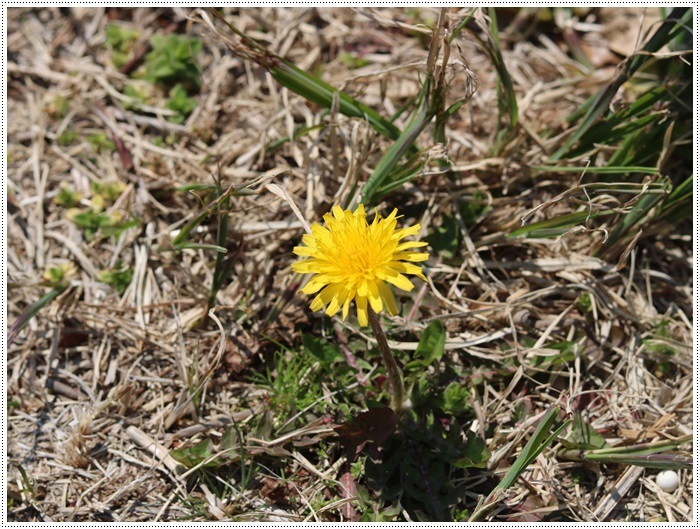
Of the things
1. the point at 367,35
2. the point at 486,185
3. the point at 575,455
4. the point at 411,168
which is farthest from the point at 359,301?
the point at 367,35

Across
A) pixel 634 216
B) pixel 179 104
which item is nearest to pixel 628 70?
pixel 634 216

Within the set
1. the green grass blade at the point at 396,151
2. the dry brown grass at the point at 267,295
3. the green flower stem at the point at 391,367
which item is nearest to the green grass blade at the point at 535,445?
the dry brown grass at the point at 267,295

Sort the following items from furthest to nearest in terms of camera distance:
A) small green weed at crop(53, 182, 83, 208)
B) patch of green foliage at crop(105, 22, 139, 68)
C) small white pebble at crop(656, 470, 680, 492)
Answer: patch of green foliage at crop(105, 22, 139, 68), small green weed at crop(53, 182, 83, 208), small white pebble at crop(656, 470, 680, 492)

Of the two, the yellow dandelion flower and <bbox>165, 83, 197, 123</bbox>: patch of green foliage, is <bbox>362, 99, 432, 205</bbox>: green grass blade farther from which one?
<bbox>165, 83, 197, 123</bbox>: patch of green foliage

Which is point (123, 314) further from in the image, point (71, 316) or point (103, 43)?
point (103, 43)

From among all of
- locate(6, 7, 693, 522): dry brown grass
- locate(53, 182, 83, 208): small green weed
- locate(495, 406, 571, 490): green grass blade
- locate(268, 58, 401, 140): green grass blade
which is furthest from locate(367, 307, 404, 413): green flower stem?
locate(53, 182, 83, 208): small green weed

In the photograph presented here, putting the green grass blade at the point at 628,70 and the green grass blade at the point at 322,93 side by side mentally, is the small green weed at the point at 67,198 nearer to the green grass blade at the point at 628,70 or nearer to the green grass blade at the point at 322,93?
the green grass blade at the point at 322,93
